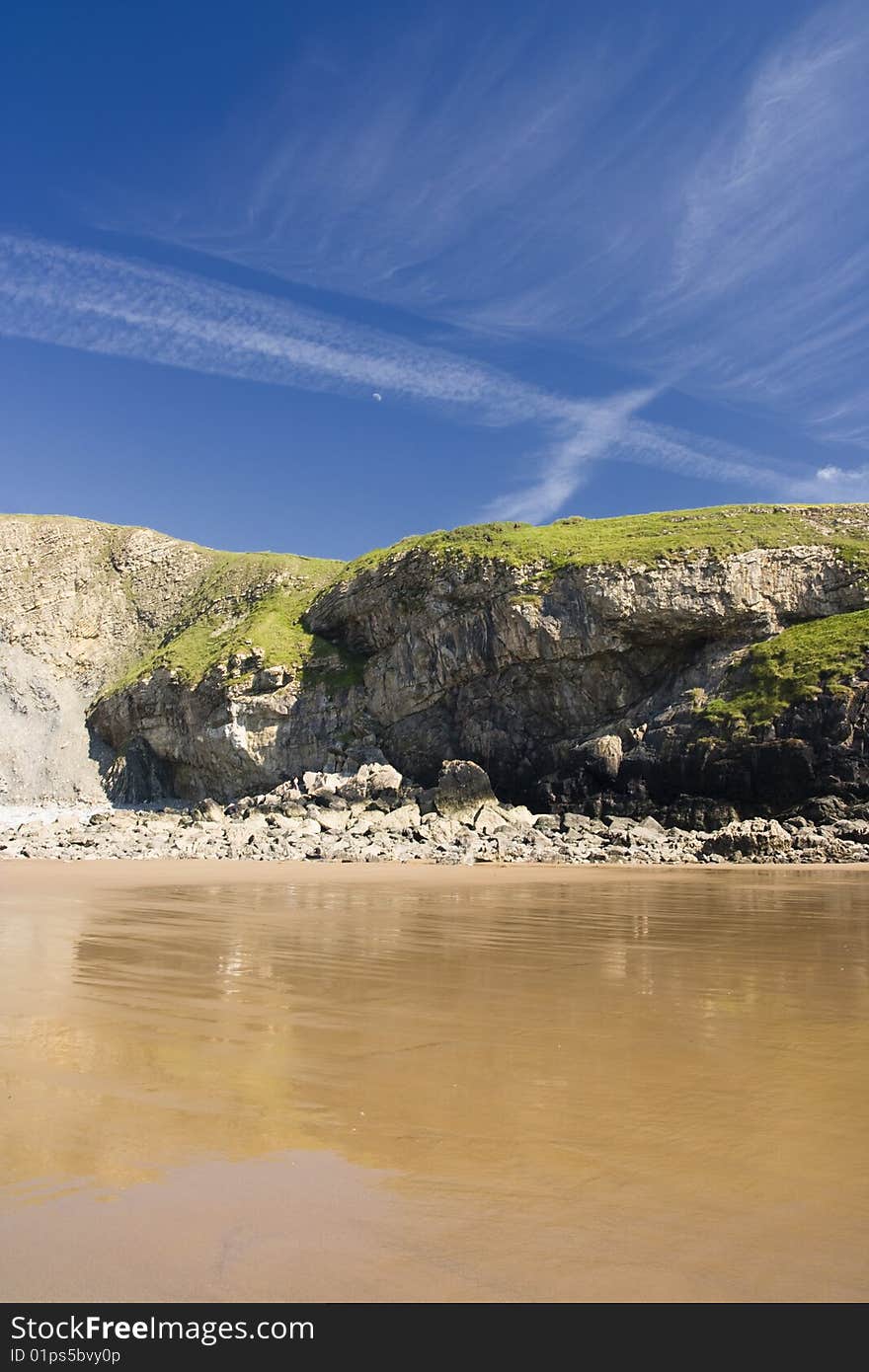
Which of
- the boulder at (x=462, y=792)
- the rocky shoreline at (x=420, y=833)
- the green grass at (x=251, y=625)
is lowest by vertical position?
the rocky shoreline at (x=420, y=833)

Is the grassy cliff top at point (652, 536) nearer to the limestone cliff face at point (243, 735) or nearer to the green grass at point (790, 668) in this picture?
the green grass at point (790, 668)

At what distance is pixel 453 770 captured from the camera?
41.0 meters

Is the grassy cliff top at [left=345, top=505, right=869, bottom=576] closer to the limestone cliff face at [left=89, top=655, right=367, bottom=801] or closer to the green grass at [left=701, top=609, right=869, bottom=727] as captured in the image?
the green grass at [left=701, top=609, right=869, bottom=727]

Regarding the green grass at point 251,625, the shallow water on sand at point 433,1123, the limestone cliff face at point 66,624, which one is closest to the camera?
the shallow water on sand at point 433,1123

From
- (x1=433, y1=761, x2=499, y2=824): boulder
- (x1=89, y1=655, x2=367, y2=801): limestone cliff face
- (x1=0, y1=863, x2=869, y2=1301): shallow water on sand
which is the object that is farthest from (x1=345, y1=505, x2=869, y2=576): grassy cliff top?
(x1=0, y1=863, x2=869, y2=1301): shallow water on sand

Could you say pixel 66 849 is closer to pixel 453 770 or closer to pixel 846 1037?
pixel 453 770

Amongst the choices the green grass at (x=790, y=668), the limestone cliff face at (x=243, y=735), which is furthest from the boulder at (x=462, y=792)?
the green grass at (x=790, y=668)

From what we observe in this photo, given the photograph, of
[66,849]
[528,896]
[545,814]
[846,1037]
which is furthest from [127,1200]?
[545,814]

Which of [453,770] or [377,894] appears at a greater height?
[453,770]

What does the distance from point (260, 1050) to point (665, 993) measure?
371 cm

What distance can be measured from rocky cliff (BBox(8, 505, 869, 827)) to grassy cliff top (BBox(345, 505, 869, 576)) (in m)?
0.20

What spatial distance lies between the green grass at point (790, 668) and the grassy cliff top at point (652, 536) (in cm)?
576

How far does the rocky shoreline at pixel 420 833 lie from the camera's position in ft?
96.2

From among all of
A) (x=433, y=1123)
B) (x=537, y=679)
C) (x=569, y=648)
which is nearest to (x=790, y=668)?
(x=569, y=648)
